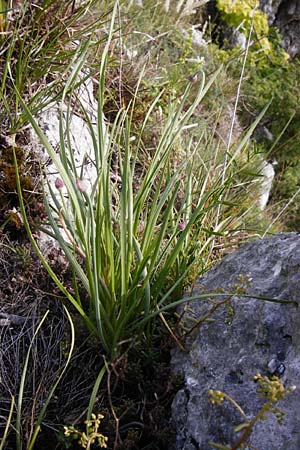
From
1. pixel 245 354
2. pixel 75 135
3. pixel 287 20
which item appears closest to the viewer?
pixel 245 354

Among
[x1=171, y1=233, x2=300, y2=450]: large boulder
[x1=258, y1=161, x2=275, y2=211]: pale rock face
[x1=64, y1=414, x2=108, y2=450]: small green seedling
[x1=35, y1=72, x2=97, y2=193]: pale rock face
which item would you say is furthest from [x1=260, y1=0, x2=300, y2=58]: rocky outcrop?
[x1=64, y1=414, x2=108, y2=450]: small green seedling

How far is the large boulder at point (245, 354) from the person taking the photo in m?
1.42

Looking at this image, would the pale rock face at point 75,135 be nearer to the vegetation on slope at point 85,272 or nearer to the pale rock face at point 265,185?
the vegetation on slope at point 85,272

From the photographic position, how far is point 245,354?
159cm

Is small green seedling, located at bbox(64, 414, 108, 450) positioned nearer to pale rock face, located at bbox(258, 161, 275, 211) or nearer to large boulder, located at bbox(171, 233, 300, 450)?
large boulder, located at bbox(171, 233, 300, 450)

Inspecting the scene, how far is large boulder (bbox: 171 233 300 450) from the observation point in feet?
4.65

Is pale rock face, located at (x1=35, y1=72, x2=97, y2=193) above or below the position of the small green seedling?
above

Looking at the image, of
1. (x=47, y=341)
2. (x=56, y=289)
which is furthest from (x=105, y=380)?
(x=56, y=289)

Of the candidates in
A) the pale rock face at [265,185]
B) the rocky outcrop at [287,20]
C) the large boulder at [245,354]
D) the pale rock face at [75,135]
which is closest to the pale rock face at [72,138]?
the pale rock face at [75,135]

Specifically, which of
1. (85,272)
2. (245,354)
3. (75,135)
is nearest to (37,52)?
(75,135)

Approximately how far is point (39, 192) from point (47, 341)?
0.67 m

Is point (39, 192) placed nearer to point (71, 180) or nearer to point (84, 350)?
point (71, 180)

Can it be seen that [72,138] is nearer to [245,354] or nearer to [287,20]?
[245,354]

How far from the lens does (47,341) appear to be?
1.92m
